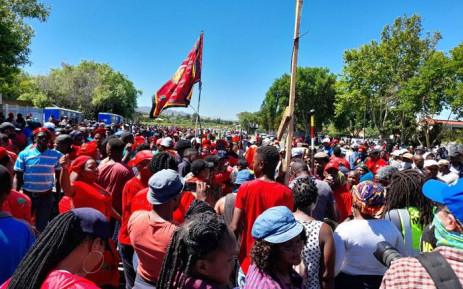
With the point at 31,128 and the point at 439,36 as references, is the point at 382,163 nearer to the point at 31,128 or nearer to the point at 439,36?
the point at 31,128

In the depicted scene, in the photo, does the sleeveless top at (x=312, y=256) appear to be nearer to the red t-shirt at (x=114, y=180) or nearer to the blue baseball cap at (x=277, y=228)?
the blue baseball cap at (x=277, y=228)

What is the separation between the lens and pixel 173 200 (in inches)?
92.0

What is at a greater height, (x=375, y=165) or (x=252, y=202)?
(x=252, y=202)

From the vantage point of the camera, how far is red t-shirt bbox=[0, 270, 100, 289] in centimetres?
125

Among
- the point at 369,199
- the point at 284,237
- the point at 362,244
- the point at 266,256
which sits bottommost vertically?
the point at 362,244

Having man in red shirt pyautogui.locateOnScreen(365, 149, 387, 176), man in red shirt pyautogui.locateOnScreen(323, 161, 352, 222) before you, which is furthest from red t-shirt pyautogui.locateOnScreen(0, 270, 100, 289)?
man in red shirt pyautogui.locateOnScreen(365, 149, 387, 176)

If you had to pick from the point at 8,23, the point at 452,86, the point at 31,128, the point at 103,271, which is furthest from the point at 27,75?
the point at 103,271

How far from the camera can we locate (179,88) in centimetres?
722

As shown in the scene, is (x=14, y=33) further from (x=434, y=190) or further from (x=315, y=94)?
(x=315, y=94)

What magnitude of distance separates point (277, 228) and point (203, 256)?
508mm

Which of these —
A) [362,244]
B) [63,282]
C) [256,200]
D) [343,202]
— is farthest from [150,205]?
[343,202]

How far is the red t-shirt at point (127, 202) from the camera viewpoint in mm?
3131

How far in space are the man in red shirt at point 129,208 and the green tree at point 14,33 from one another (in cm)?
1595

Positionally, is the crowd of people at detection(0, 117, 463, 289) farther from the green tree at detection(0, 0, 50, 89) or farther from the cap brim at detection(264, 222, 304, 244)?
the green tree at detection(0, 0, 50, 89)
